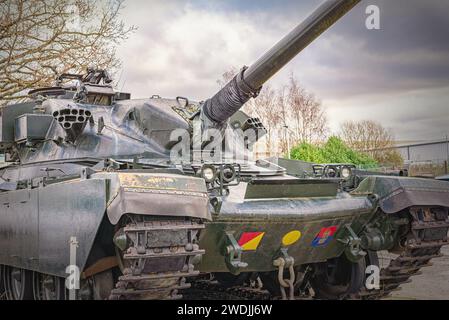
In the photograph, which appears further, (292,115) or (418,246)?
(292,115)

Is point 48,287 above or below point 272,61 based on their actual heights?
below

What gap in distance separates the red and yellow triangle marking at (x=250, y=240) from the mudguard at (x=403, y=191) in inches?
64.8

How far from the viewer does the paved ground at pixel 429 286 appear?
941cm

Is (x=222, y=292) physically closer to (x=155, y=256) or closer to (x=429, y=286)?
(x=429, y=286)

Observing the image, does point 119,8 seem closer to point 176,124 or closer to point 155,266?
point 176,124

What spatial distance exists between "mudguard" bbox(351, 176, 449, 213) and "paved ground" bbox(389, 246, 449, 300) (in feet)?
6.20

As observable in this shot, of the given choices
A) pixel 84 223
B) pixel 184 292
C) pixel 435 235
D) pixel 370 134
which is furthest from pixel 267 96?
pixel 84 223

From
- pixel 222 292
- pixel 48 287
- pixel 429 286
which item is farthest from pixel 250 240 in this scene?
pixel 429 286

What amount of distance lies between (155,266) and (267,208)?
1.55 m

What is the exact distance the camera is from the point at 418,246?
7.92 m

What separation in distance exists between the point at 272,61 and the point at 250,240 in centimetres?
203

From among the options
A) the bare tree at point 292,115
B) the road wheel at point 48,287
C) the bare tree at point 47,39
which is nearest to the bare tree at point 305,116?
the bare tree at point 292,115

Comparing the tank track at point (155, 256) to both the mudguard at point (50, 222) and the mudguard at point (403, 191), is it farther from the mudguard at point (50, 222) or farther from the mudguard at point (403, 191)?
the mudguard at point (403, 191)

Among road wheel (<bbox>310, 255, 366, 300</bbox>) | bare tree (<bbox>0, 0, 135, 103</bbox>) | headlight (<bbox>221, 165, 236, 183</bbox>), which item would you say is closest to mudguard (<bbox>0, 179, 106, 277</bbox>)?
headlight (<bbox>221, 165, 236, 183</bbox>)
